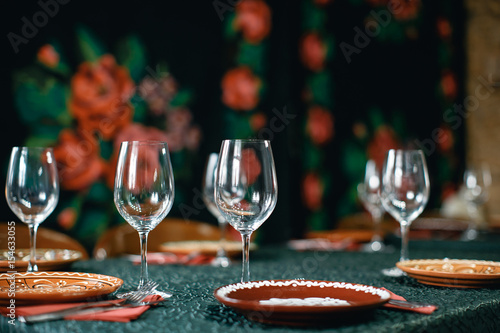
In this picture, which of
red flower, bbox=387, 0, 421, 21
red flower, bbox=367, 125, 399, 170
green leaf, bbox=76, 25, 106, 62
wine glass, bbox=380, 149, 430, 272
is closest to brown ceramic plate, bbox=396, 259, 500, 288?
wine glass, bbox=380, 149, 430, 272

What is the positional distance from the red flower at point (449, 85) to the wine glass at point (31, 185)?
4.33 meters

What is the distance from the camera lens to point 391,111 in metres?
4.04

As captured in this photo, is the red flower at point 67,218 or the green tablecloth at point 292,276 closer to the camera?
the green tablecloth at point 292,276

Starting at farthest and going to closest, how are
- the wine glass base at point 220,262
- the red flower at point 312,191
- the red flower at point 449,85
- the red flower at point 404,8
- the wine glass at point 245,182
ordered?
the red flower at point 449,85
the red flower at point 404,8
the red flower at point 312,191
the wine glass base at point 220,262
the wine glass at point 245,182

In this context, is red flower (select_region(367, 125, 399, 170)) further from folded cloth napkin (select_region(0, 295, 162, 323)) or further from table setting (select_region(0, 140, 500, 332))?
folded cloth napkin (select_region(0, 295, 162, 323))

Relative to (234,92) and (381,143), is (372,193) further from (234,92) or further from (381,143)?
(381,143)

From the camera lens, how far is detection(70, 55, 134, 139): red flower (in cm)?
205

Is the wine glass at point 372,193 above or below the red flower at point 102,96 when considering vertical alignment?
below

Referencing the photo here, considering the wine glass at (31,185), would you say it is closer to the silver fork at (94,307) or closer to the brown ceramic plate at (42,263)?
the brown ceramic plate at (42,263)

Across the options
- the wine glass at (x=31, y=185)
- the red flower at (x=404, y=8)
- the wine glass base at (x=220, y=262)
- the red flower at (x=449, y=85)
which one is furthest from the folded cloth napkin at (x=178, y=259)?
the red flower at (x=449, y=85)

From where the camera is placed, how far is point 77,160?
6.72 feet

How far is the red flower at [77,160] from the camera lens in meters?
2.01

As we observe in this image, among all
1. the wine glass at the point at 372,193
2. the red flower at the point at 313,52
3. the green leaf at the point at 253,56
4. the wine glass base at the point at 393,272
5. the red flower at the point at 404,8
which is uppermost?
the red flower at the point at 404,8

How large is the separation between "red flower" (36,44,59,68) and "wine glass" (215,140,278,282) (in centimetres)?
140
